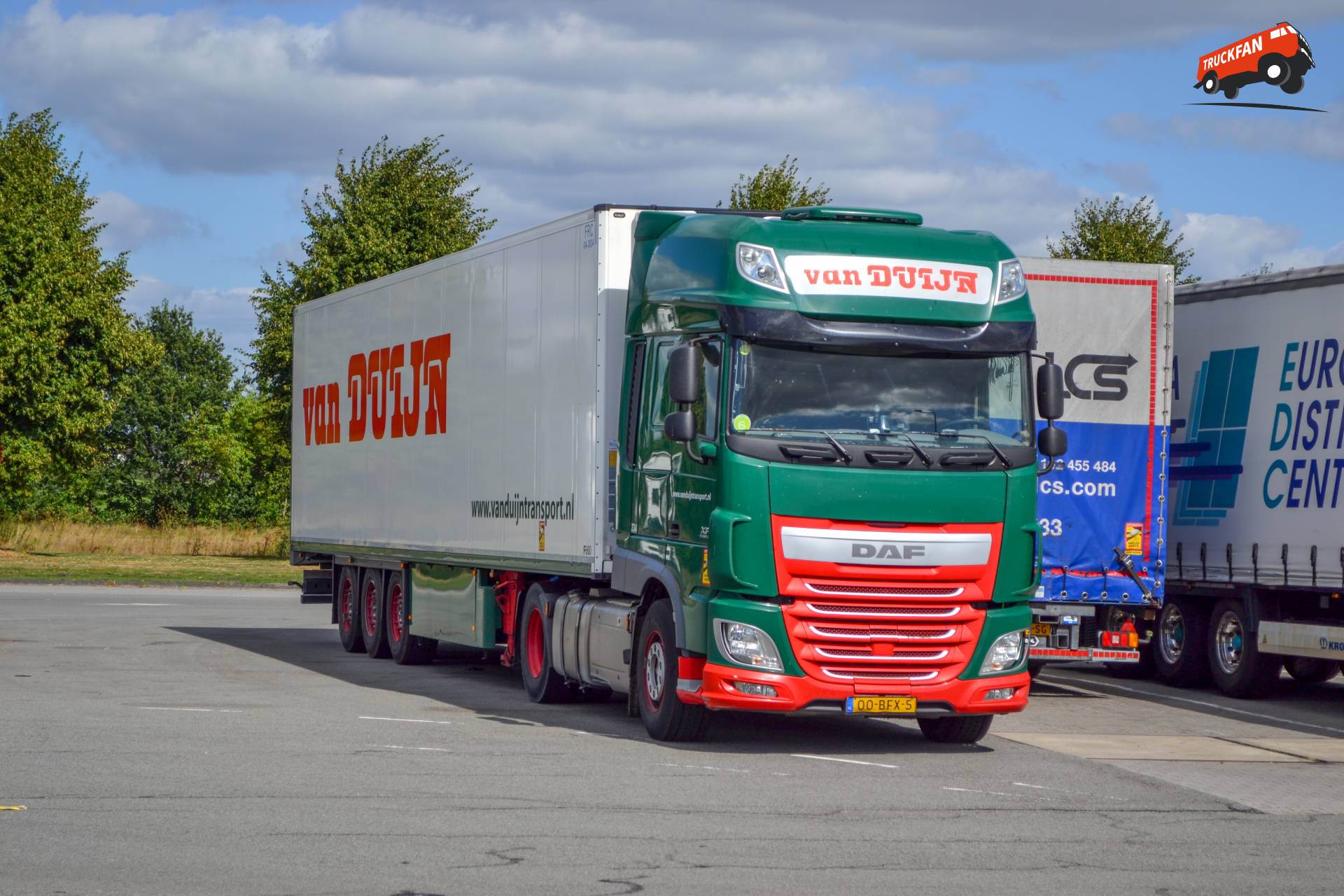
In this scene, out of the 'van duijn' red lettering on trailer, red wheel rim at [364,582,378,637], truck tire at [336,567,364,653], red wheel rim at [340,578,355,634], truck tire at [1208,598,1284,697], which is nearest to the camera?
truck tire at [1208,598,1284,697]

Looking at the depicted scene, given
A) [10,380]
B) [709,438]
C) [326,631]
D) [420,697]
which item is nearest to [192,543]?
[10,380]

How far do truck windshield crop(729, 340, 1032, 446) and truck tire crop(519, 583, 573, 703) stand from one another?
14.4ft

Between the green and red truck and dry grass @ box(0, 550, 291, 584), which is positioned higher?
the green and red truck

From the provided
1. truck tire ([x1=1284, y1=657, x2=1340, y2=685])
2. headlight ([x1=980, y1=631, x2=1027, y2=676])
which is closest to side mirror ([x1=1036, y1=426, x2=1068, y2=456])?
headlight ([x1=980, y1=631, x2=1027, y2=676])

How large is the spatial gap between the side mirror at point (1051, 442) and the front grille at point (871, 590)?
1.54 metres

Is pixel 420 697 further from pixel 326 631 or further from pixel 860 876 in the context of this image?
pixel 326 631

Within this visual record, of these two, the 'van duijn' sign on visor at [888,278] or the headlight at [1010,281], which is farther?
the headlight at [1010,281]

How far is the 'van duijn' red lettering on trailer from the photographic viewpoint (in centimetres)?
1928

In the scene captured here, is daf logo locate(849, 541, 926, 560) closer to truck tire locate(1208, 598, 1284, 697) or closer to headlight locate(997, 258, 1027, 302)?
headlight locate(997, 258, 1027, 302)

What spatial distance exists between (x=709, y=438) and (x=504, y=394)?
491cm

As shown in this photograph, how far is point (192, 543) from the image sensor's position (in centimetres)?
5691

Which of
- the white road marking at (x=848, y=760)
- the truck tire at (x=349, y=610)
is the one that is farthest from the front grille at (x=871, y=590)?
the truck tire at (x=349, y=610)

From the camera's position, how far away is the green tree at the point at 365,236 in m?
47.0

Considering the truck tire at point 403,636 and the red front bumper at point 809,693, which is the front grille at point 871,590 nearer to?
the red front bumper at point 809,693
